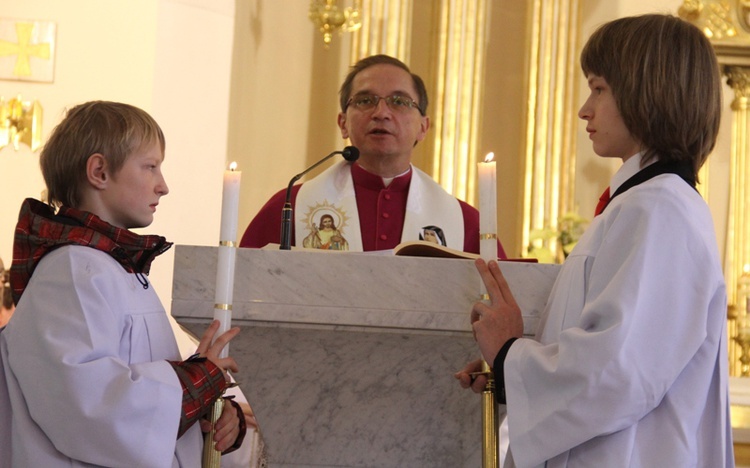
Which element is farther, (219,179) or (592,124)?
(219,179)

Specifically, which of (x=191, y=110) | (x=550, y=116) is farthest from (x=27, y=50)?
(x=550, y=116)

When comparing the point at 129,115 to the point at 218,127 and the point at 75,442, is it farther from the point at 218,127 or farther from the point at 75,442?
the point at 218,127

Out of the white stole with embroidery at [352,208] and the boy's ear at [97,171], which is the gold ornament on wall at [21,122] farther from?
the boy's ear at [97,171]

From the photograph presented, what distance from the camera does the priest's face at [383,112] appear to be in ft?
13.1

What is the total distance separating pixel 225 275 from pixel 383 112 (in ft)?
5.82

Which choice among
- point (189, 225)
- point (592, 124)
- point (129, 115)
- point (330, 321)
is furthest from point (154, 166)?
point (189, 225)

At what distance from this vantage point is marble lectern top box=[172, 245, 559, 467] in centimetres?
245

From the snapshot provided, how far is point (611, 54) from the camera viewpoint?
2.32 meters

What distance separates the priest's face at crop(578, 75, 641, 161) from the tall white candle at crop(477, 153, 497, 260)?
9.4 inches

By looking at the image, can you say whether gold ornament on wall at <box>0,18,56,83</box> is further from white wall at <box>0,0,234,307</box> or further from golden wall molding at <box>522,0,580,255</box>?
golden wall molding at <box>522,0,580,255</box>

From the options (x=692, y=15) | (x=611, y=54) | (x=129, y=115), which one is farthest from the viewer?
(x=692, y=15)

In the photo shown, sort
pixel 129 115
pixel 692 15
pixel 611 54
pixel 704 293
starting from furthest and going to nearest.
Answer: pixel 692 15, pixel 129 115, pixel 611 54, pixel 704 293

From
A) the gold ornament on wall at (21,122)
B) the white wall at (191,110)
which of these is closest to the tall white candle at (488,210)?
the white wall at (191,110)

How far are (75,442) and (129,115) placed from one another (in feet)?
2.57
